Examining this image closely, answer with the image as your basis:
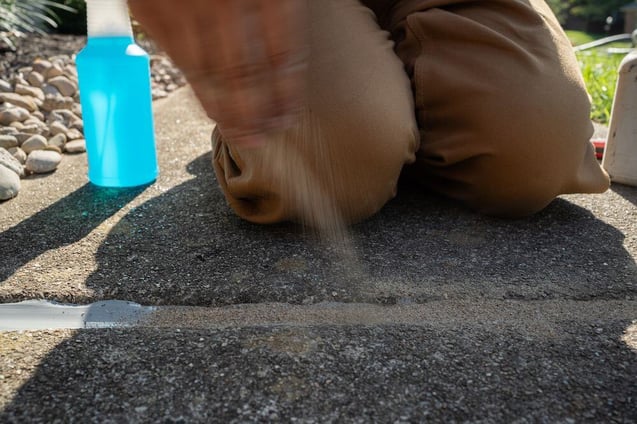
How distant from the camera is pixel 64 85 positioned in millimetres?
2807

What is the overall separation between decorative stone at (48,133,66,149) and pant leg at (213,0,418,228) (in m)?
1.02

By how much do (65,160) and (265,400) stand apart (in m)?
1.55

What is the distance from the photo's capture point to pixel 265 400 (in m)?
0.86

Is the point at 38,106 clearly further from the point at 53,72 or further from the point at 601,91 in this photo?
the point at 601,91

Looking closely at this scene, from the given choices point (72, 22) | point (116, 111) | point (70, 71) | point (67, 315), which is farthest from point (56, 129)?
point (72, 22)

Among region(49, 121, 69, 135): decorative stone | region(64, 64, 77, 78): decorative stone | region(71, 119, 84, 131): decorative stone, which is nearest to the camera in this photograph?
region(49, 121, 69, 135): decorative stone

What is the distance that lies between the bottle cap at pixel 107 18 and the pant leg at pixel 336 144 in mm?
585

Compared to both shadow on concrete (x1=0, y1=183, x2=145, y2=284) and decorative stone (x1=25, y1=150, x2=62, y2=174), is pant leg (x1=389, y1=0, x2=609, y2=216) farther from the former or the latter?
decorative stone (x1=25, y1=150, x2=62, y2=174)

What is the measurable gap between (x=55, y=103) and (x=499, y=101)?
2035 mm

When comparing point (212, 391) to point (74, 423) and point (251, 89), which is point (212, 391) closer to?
point (74, 423)

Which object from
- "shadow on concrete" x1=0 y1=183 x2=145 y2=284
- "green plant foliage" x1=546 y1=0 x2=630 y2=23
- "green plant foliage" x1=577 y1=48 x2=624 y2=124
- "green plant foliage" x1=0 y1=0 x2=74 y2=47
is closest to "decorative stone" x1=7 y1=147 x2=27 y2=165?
"shadow on concrete" x1=0 y1=183 x2=145 y2=284

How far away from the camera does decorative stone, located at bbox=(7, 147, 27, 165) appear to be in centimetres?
194

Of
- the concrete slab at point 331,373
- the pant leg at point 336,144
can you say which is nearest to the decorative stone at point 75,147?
the pant leg at point 336,144

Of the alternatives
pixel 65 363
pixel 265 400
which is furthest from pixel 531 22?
pixel 65 363
